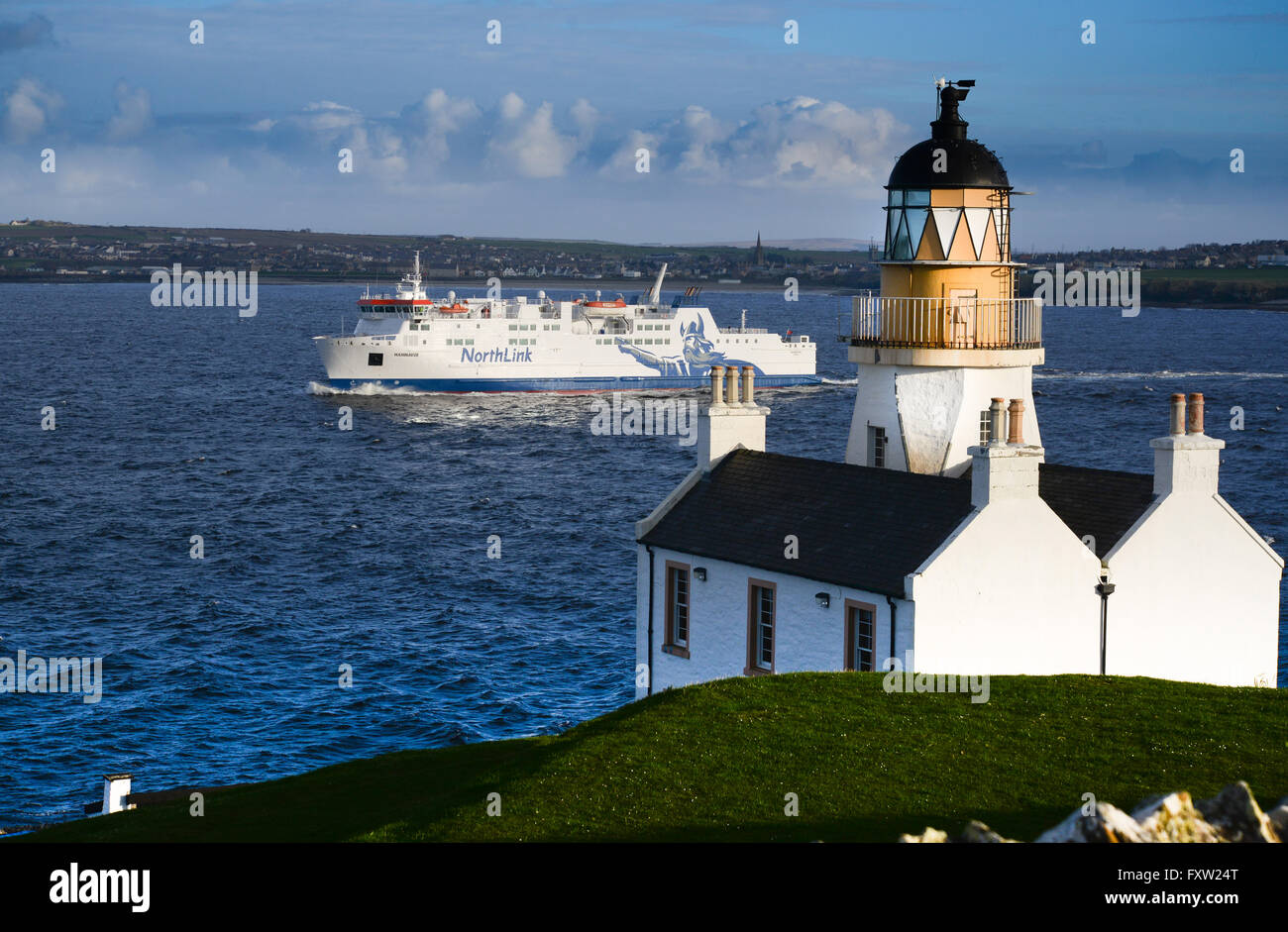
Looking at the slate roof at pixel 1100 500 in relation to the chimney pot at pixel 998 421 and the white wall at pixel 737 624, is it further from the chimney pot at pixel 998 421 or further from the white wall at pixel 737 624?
the white wall at pixel 737 624

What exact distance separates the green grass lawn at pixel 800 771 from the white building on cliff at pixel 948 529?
1.18 m

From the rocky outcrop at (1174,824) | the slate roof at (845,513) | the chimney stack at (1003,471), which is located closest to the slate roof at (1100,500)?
the slate roof at (845,513)

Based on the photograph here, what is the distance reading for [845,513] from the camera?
1969 centimetres

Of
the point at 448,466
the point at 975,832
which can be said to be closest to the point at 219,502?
the point at 448,466

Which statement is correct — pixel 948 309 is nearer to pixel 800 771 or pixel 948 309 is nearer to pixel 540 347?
pixel 800 771

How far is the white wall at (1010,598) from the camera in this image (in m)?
17.8

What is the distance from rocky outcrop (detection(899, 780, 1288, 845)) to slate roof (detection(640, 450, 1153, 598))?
8676mm

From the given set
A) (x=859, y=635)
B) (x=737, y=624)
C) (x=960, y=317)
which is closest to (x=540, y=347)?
(x=960, y=317)

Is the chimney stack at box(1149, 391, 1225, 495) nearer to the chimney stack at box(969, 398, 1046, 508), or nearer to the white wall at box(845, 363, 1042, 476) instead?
the chimney stack at box(969, 398, 1046, 508)

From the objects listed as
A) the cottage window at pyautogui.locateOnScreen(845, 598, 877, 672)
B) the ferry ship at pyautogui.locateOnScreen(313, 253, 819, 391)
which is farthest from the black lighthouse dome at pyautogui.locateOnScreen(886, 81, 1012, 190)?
the ferry ship at pyautogui.locateOnScreen(313, 253, 819, 391)

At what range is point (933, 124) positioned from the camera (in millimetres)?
22609

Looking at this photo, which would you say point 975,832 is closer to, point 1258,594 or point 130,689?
point 1258,594

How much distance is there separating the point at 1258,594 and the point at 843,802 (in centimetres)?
910

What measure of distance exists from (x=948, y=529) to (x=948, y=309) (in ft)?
16.4
